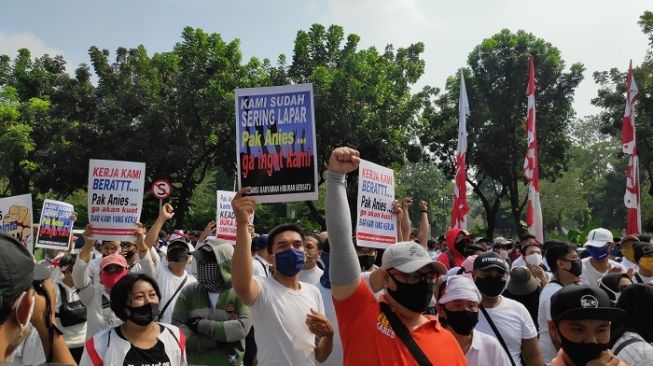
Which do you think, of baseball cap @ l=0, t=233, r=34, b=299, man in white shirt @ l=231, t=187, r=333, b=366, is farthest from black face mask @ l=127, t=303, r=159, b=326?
baseball cap @ l=0, t=233, r=34, b=299

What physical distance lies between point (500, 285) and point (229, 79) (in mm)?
23763

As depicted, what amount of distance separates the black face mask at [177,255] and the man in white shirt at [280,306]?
2236mm

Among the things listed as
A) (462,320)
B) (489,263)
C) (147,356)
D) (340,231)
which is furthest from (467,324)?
(147,356)

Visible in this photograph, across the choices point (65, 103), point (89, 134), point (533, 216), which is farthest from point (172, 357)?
point (65, 103)

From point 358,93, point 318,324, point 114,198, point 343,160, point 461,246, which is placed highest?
point 358,93

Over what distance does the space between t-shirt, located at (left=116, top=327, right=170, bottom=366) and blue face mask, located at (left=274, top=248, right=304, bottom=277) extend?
2.83 feet

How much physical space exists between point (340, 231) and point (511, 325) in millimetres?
2014

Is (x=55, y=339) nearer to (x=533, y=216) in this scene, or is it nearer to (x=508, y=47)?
(x=533, y=216)

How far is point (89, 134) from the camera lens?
28688 mm

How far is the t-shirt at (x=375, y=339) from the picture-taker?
8.96 feet

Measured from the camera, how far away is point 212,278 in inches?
203

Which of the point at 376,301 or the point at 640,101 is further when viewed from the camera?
the point at 640,101

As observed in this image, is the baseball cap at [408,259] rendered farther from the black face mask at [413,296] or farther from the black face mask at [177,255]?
the black face mask at [177,255]

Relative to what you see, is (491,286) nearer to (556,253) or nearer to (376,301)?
(556,253)
